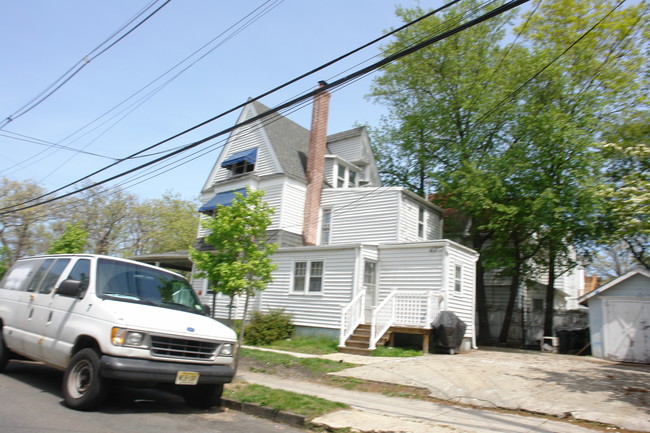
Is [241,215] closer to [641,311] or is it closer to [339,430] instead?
[339,430]

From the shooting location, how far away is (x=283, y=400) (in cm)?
749

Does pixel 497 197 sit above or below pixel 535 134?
below

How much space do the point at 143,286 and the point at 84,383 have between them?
1536 millimetres

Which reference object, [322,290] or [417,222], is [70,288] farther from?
[417,222]

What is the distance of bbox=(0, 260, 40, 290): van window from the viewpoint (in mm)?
8344

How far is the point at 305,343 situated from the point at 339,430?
10.6 metres

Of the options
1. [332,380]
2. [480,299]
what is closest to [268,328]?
[332,380]

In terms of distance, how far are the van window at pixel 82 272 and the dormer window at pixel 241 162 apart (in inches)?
634

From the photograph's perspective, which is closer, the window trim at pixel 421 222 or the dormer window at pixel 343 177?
the window trim at pixel 421 222

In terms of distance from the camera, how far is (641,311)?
16141 mm

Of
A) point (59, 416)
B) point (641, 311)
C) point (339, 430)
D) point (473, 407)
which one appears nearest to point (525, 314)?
point (641, 311)

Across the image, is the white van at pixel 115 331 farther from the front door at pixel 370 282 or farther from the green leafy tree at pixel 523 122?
the green leafy tree at pixel 523 122

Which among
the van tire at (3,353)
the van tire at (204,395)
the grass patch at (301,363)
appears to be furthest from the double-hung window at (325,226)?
the van tire at (204,395)

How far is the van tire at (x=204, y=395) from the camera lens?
7.07m
